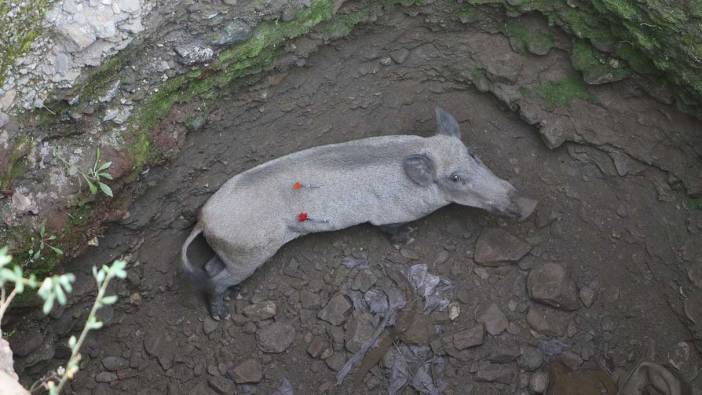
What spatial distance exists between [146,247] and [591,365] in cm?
342

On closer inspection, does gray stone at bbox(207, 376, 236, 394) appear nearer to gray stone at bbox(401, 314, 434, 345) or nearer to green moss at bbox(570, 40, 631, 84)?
gray stone at bbox(401, 314, 434, 345)

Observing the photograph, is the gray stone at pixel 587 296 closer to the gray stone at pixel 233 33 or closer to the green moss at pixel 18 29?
the gray stone at pixel 233 33

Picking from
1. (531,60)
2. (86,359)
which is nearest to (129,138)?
(86,359)

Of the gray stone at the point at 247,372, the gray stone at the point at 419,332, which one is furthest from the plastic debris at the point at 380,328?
the gray stone at the point at 247,372

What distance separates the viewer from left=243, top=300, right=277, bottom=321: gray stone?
528 centimetres

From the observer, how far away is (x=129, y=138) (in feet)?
14.5

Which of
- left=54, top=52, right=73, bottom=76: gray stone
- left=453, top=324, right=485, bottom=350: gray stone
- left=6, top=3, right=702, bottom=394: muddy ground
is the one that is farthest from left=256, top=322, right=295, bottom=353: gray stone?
left=54, top=52, right=73, bottom=76: gray stone

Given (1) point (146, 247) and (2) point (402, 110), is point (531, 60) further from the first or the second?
(1) point (146, 247)

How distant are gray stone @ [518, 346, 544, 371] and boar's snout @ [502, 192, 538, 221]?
1011 mm

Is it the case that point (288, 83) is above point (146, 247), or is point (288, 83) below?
above

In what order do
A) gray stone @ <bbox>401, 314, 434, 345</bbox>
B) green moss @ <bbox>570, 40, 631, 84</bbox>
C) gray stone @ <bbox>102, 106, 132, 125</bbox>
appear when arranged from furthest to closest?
1. gray stone @ <bbox>401, 314, 434, 345</bbox>
2. green moss @ <bbox>570, 40, 631, 84</bbox>
3. gray stone @ <bbox>102, 106, 132, 125</bbox>

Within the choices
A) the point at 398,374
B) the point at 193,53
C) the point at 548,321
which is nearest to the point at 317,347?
the point at 398,374

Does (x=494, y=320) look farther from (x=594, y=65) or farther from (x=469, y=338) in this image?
(x=594, y=65)

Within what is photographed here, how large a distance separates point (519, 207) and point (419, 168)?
0.81 m
